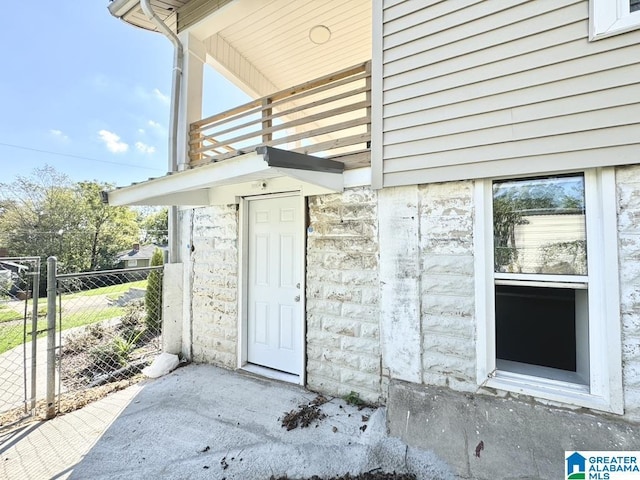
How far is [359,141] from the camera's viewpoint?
3.03 m

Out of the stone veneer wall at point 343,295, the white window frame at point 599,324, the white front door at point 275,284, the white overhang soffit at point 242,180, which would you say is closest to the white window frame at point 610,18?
the white window frame at point 599,324

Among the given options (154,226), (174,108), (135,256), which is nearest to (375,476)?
(174,108)

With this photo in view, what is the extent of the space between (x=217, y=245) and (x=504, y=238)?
3.40 meters

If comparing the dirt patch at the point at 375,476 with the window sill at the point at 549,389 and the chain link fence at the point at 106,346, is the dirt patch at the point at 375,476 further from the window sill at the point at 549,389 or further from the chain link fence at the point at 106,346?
the chain link fence at the point at 106,346

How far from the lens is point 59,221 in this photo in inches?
909

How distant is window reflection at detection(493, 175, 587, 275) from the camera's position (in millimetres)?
2213

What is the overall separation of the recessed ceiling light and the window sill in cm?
498

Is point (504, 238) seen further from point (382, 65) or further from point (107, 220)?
point (107, 220)

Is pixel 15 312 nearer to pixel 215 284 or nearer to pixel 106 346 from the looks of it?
pixel 106 346

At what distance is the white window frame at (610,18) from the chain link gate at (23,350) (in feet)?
16.1

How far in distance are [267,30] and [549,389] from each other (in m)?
5.54

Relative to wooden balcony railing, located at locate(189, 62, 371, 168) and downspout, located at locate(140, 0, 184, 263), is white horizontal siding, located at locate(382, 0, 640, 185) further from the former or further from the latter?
downspout, located at locate(140, 0, 184, 263)

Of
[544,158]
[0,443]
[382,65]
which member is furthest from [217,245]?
[544,158]

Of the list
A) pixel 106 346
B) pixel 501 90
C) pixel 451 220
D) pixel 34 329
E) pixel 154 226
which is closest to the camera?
pixel 501 90
